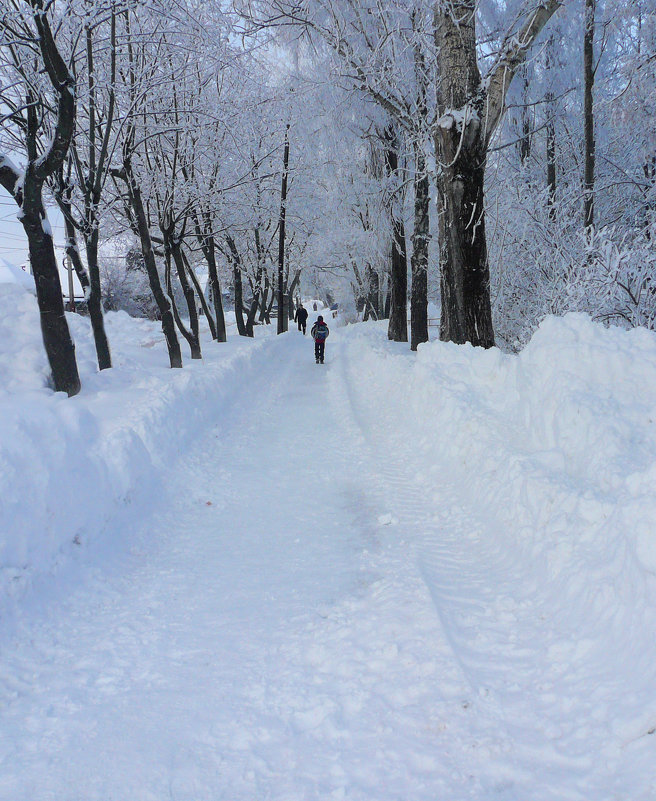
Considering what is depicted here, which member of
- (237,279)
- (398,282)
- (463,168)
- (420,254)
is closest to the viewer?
(463,168)

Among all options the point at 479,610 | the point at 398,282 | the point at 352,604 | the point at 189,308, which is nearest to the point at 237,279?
the point at 189,308

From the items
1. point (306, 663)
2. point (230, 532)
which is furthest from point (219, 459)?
point (306, 663)

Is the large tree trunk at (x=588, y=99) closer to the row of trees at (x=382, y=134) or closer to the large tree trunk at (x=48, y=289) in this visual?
the row of trees at (x=382, y=134)

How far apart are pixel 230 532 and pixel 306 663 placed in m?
1.91

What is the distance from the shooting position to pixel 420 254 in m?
13.3

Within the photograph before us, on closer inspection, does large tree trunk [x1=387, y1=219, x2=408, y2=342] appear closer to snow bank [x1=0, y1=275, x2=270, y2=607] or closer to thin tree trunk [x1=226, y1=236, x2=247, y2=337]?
thin tree trunk [x1=226, y1=236, x2=247, y2=337]

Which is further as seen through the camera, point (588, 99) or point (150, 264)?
point (588, 99)

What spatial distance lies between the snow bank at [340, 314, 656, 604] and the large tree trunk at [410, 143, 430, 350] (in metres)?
6.76

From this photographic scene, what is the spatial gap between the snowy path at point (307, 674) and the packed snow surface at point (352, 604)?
0.04ft

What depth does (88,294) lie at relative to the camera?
1057 cm

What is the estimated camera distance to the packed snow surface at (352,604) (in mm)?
2174

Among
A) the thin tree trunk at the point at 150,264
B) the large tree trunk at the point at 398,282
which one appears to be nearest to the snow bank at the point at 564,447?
the thin tree trunk at the point at 150,264

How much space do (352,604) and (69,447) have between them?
109 inches

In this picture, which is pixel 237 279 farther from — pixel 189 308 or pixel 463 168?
pixel 463 168
